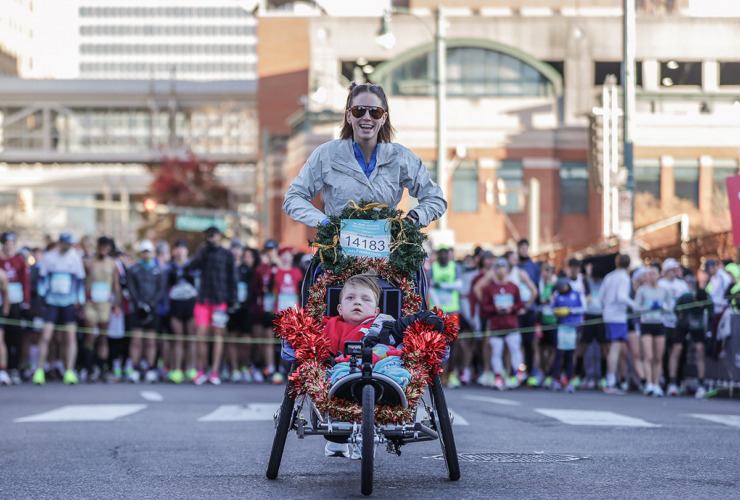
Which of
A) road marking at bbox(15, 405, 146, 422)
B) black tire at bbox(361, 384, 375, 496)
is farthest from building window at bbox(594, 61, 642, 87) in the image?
black tire at bbox(361, 384, 375, 496)

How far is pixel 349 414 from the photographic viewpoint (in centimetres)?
645

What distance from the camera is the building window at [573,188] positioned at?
57.0 metres

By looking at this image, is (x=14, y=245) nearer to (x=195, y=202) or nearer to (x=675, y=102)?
(x=675, y=102)

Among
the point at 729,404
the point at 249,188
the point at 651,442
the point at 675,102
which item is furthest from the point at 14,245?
the point at 249,188

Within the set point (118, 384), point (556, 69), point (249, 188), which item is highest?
point (556, 69)

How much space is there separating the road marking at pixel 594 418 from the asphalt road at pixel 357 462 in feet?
0.04

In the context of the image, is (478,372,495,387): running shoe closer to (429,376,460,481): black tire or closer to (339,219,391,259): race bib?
(429,376,460,481): black tire

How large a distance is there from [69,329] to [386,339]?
13.0m

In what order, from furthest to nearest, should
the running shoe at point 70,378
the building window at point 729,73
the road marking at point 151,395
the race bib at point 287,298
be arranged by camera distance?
the building window at point 729,73 < the race bib at point 287,298 < the running shoe at point 70,378 < the road marking at point 151,395

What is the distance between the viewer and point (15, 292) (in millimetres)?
19125

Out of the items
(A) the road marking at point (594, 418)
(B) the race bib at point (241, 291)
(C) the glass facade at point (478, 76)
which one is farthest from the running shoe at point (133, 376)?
(C) the glass facade at point (478, 76)

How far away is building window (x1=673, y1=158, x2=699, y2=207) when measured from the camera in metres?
55.5

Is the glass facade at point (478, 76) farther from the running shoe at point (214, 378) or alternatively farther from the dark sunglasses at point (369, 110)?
the dark sunglasses at point (369, 110)

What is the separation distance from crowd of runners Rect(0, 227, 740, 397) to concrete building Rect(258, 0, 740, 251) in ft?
108
